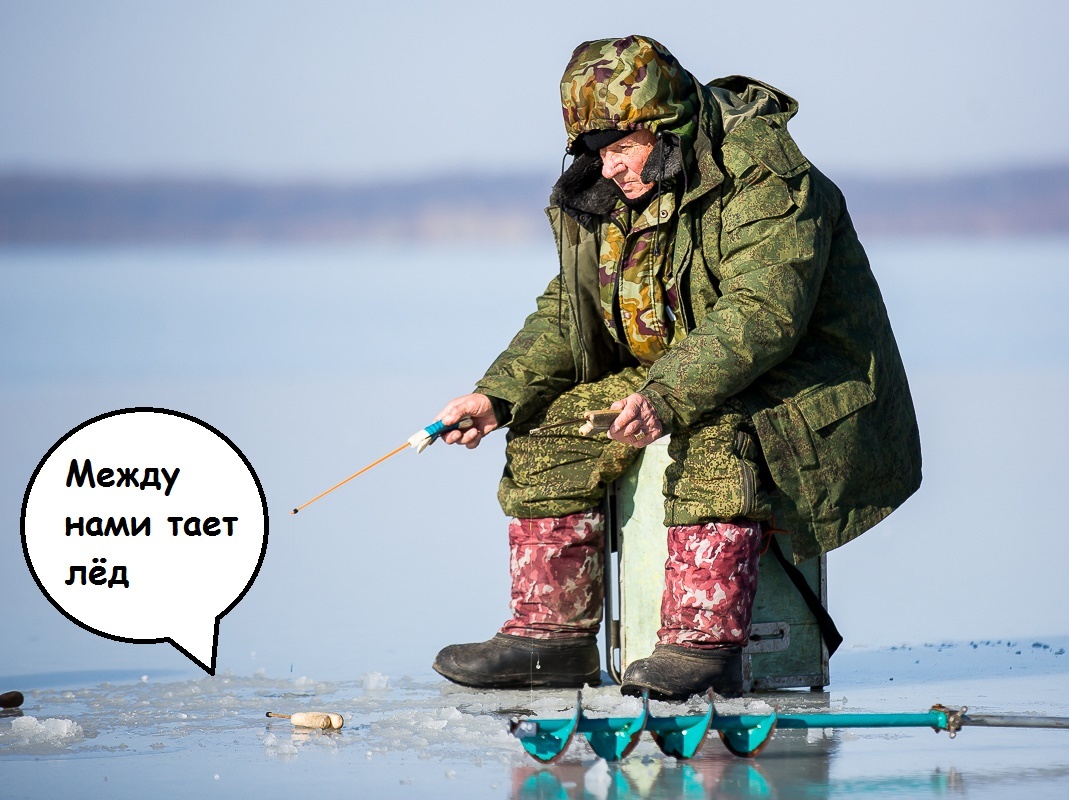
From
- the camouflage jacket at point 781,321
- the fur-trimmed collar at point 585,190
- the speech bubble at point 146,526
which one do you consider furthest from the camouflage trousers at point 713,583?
the speech bubble at point 146,526

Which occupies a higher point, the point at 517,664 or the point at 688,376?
the point at 688,376

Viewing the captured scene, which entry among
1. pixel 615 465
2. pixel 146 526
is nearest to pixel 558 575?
pixel 615 465

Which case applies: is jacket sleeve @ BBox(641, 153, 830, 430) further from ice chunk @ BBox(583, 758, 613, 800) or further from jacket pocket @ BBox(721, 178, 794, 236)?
ice chunk @ BBox(583, 758, 613, 800)

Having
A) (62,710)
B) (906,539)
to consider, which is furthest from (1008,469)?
(62,710)

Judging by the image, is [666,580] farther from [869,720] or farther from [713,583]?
[869,720]

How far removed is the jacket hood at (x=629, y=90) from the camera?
133 inches

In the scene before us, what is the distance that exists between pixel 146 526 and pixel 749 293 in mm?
1471

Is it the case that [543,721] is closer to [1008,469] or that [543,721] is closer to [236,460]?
[236,460]

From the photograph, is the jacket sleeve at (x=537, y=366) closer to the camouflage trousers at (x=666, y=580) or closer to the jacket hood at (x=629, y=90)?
the camouflage trousers at (x=666, y=580)

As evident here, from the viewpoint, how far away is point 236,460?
3922 millimetres

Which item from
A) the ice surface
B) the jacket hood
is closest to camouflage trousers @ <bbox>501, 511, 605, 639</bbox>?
the ice surface

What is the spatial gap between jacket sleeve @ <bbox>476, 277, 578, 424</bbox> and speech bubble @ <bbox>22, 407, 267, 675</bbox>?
2.02 feet

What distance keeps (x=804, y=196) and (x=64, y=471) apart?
1.70 meters

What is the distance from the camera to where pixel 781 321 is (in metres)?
3.27
